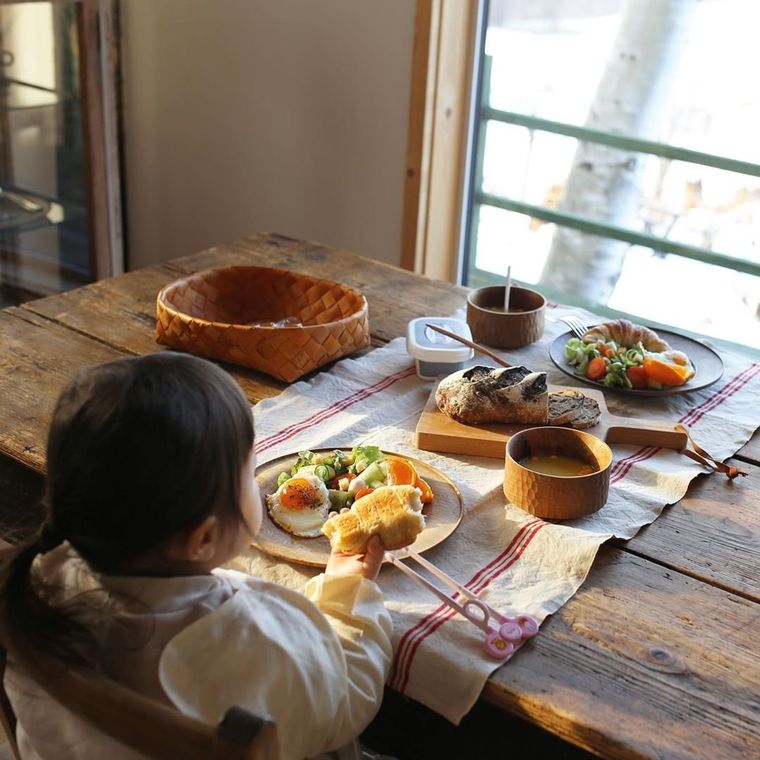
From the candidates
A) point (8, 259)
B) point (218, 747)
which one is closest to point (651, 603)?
point (218, 747)

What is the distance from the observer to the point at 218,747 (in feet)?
2.34

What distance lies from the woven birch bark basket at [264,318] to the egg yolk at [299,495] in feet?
1.24

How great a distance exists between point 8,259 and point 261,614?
2.33 metres

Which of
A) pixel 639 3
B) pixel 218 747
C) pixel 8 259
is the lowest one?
pixel 8 259

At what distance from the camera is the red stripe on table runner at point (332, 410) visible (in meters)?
1.40

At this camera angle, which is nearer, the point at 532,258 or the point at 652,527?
the point at 652,527

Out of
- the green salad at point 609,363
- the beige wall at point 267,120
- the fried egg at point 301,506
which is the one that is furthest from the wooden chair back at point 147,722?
the beige wall at point 267,120

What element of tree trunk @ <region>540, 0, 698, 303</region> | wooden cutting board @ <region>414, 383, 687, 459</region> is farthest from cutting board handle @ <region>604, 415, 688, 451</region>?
Answer: tree trunk @ <region>540, 0, 698, 303</region>

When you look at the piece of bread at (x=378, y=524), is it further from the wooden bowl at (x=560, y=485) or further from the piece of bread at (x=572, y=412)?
the piece of bread at (x=572, y=412)

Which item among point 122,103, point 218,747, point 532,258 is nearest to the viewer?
point 218,747

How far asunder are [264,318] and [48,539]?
0.96 m

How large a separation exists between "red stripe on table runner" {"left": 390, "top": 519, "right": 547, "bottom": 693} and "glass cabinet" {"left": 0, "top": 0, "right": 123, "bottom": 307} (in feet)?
7.21

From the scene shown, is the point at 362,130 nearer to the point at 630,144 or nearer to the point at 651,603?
the point at 630,144

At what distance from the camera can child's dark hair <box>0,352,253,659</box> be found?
33.8 inches
